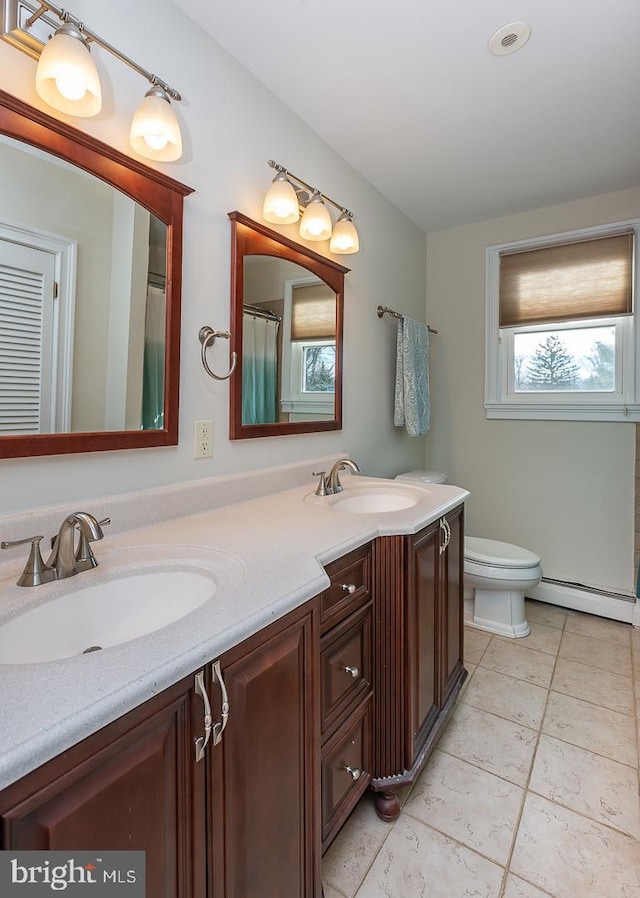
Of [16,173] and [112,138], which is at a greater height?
[112,138]

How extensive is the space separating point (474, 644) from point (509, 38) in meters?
2.54

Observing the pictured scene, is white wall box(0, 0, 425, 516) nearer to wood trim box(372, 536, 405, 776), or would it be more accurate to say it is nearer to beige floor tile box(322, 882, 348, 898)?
wood trim box(372, 536, 405, 776)

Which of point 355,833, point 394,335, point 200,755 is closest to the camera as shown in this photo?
point 200,755

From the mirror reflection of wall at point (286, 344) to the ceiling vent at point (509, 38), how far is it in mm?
978

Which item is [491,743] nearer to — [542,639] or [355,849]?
[355,849]

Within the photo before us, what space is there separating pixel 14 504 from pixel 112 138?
0.98 meters

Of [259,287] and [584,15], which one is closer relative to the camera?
[584,15]

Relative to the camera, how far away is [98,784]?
1.77 feet

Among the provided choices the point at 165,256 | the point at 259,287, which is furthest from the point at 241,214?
the point at 165,256

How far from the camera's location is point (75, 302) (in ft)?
3.58

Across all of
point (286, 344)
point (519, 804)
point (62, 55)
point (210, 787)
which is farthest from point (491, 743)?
point (62, 55)

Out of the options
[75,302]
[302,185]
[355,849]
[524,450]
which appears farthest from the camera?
[524,450]

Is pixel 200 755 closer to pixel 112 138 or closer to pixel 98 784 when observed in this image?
pixel 98 784

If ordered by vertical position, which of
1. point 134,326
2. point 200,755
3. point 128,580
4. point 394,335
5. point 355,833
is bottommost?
point 355,833
